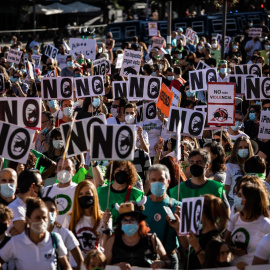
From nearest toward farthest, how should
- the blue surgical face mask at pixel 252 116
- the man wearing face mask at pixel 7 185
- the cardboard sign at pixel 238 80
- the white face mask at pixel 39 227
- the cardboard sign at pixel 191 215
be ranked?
the white face mask at pixel 39 227, the cardboard sign at pixel 191 215, the man wearing face mask at pixel 7 185, the blue surgical face mask at pixel 252 116, the cardboard sign at pixel 238 80

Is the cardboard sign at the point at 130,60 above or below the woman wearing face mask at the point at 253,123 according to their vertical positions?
above

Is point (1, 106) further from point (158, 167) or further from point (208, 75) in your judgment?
point (208, 75)

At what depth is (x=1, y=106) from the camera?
965cm

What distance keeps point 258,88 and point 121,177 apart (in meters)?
6.57

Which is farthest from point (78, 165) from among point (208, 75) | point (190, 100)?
point (208, 75)

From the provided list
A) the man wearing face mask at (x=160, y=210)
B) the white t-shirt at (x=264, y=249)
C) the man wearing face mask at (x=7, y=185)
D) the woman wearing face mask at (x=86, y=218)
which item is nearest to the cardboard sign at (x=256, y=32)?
the man wearing face mask at (x=160, y=210)

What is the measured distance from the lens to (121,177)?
296 inches

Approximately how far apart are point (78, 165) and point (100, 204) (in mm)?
1446

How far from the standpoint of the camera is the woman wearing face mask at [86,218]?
22.4 ft

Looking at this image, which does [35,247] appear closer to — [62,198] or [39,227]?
[39,227]

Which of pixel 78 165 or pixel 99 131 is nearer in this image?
pixel 99 131

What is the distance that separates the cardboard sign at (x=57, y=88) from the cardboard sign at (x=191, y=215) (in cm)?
707

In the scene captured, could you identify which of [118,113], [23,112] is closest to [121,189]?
[23,112]

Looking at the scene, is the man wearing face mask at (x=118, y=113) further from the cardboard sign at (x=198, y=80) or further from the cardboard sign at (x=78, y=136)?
the cardboard sign at (x=198, y=80)
